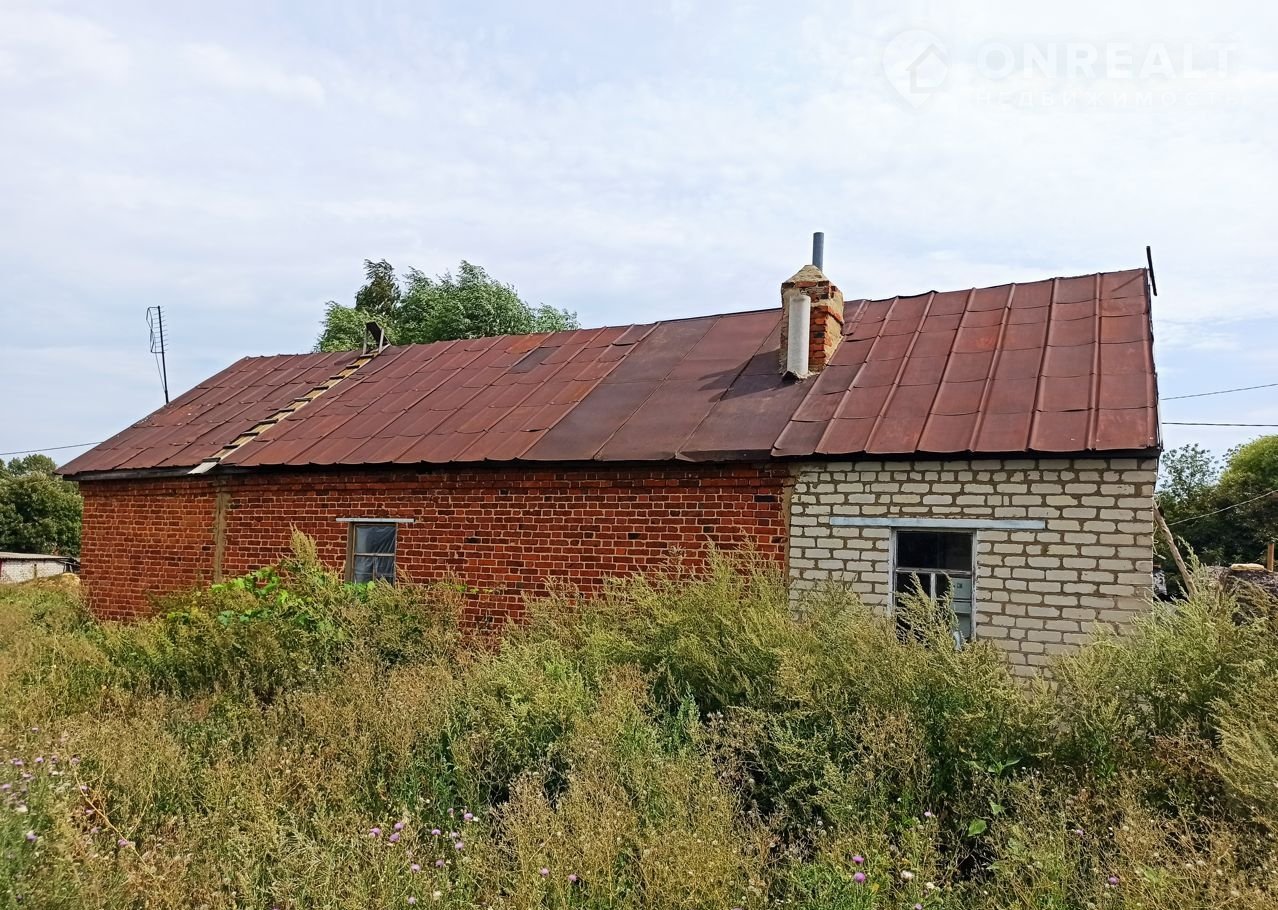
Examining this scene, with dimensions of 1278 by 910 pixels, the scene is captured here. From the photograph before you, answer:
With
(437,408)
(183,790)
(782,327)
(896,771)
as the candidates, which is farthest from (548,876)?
(437,408)

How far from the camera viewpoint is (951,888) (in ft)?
12.2

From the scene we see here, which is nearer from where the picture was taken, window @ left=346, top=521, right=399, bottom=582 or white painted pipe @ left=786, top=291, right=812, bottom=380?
white painted pipe @ left=786, top=291, right=812, bottom=380

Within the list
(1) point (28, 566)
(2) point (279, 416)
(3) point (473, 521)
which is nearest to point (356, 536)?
(3) point (473, 521)

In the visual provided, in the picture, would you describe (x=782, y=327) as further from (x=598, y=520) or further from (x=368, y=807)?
(x=368, y=807)

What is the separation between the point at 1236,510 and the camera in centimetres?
4044

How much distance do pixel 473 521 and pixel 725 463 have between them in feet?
10.0

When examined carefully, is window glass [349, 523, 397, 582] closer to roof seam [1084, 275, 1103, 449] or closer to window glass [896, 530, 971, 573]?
window glass [896, 530, 971, 573]

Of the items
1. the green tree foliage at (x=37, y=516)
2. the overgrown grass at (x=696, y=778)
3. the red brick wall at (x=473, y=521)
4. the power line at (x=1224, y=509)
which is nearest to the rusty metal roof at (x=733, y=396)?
the red brick wall at (x=473, y=521)

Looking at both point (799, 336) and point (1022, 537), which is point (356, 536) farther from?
point (1022, 537)

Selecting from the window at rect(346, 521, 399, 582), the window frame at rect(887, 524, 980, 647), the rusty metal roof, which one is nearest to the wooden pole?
the rusty metal roof

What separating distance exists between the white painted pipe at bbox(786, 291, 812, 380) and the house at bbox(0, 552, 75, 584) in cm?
3331

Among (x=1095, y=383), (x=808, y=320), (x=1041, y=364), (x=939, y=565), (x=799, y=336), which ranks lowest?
(x=939, y=565)

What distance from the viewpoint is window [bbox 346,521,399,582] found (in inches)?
416

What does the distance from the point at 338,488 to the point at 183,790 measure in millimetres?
5981
